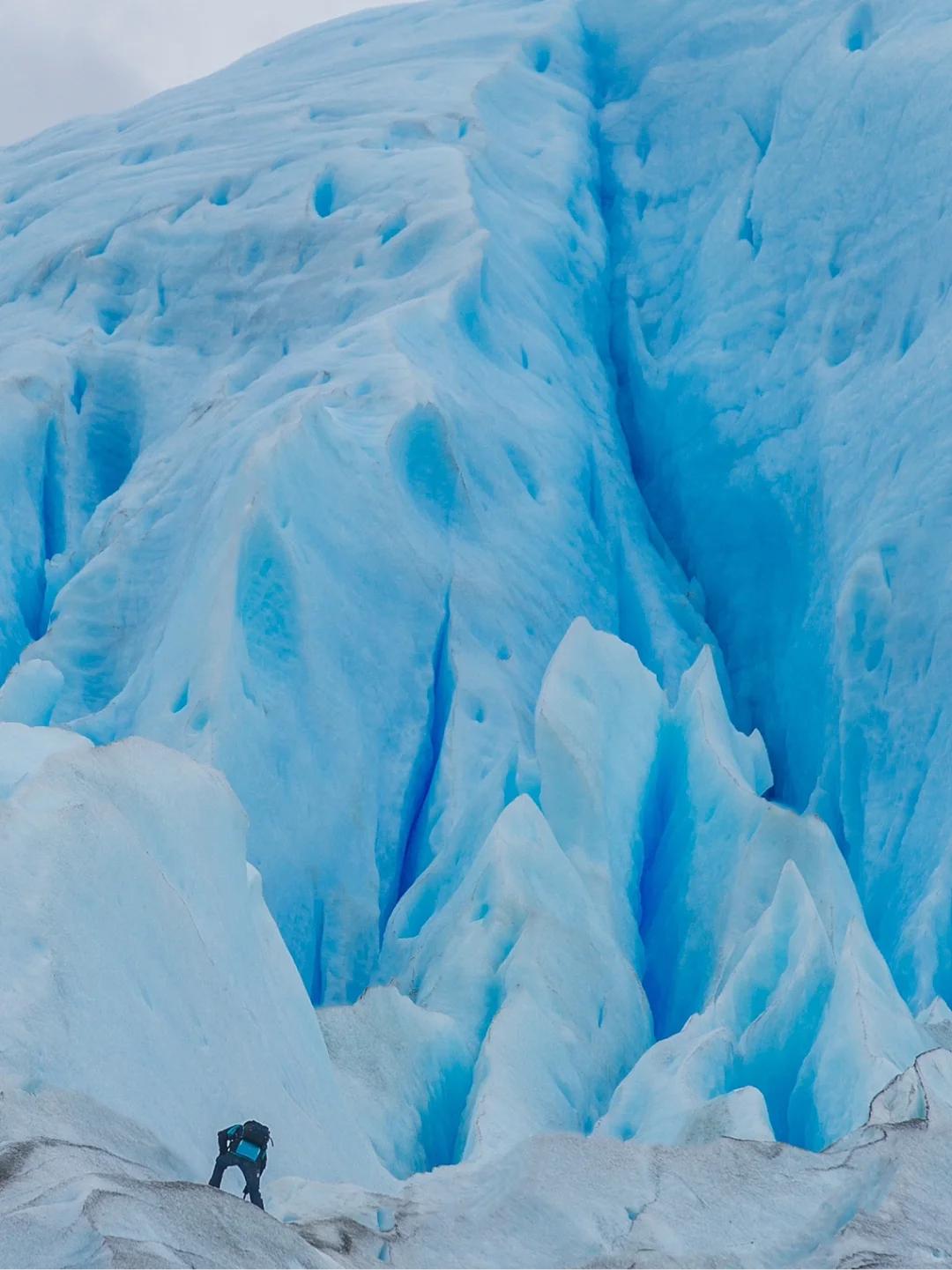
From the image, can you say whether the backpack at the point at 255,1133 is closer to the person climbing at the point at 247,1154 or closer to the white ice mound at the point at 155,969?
the person climbing at the point at 247,1154

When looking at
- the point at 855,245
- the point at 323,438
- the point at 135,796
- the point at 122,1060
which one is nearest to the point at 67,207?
the point at 323,438

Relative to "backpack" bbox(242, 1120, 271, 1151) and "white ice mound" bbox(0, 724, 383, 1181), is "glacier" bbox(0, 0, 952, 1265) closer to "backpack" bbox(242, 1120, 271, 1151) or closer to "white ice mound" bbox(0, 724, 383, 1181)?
"white ice mound" bbox(0, 724, 383, 1181)

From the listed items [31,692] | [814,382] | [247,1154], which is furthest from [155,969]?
[814,382]

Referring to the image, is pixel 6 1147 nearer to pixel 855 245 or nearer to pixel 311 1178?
pixel 311 1178

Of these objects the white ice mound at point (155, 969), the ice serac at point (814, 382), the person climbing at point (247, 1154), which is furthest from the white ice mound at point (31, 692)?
the person climbing at point (247, 1154)

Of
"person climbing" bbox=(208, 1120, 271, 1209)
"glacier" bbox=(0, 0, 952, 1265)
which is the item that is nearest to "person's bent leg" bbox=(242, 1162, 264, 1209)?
"person climbing" bbox=(208, 1120, 271, 1209)

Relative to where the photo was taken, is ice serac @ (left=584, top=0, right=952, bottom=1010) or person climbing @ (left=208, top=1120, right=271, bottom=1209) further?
ice serac @ (left=584, top=0, right=952, bottom=1010)
